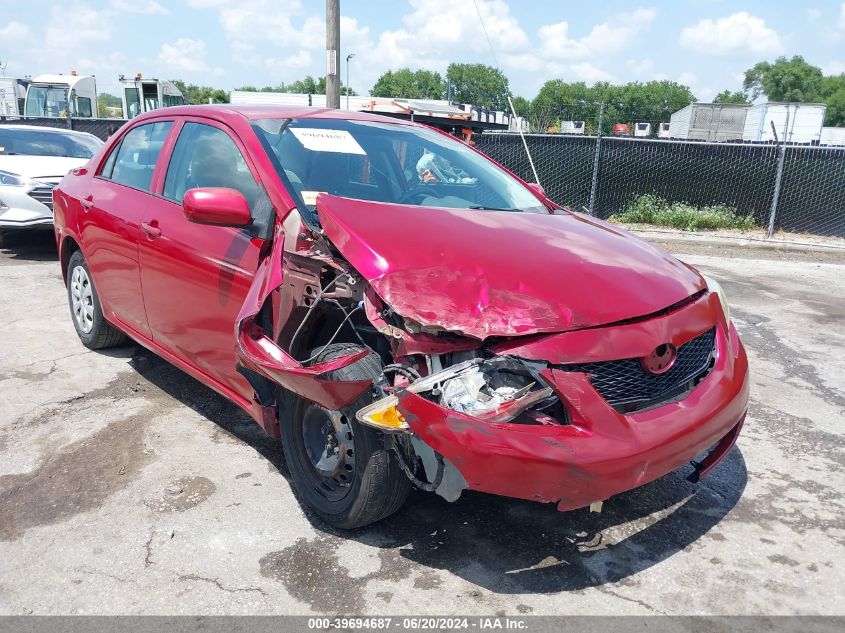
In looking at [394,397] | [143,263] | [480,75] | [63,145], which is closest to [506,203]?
[394,397]

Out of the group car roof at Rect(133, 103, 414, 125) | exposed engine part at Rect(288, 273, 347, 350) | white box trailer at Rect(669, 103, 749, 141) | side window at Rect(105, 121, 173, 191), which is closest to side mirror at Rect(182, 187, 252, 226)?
exposed engine part at Rect(288, 273, 347, 350)

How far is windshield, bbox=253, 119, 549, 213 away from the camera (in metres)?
3.22

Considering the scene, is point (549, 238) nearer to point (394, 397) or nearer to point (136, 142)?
point (394, 397)

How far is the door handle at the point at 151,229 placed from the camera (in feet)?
12.1

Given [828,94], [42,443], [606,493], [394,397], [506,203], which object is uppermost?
[828,94]

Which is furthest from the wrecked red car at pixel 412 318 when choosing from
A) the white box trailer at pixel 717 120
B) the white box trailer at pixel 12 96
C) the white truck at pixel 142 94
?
the white box trailer at pixel 717 120

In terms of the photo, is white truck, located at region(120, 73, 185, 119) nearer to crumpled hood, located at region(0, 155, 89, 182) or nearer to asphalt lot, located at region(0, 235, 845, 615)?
crumpled hood, located at region(0, 155, 89, 182)

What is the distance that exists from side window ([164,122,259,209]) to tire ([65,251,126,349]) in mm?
1428

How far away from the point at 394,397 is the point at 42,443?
235 cm

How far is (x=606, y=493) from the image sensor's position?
227 centimetres

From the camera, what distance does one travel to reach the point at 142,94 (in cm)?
2173

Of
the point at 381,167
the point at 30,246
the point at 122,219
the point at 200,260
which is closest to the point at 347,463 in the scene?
the point at 200,260

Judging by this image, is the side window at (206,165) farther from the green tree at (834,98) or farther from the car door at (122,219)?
the green tree at (834,98)

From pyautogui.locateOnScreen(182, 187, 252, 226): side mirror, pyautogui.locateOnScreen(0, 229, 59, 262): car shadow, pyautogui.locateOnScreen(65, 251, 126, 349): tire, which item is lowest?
pyautogui.locateOnScreen(0, 229, 59, 262): car shadow
